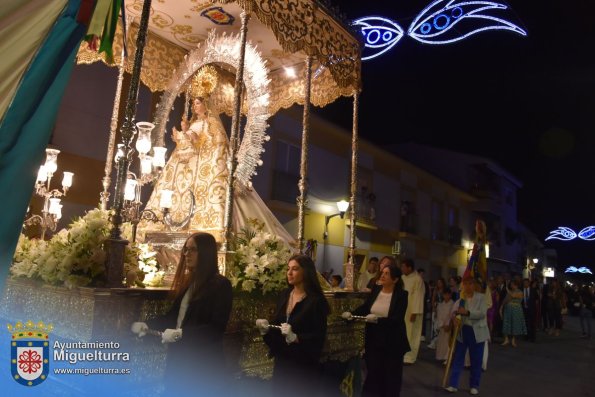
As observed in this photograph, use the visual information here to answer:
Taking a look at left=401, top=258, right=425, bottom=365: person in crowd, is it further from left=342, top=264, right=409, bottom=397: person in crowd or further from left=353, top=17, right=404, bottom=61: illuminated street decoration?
left=353, top=17, right=404, bottom=61: illuminated street decoration

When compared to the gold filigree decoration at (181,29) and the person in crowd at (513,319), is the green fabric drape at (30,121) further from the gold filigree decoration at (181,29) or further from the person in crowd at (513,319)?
the person in crowd at (513,319)

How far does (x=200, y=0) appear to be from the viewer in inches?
223

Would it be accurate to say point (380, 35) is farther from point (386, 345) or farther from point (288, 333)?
point (288, 333)

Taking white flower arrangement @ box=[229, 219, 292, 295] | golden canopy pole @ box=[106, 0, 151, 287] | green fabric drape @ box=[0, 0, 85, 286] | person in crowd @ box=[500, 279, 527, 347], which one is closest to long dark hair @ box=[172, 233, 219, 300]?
golden canopy pole @ box=[106, 0, 151, 287]

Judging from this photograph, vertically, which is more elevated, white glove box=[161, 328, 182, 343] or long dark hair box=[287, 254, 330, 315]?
long dark hair box=[287, 254, 330, 315]

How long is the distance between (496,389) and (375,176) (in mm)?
14420

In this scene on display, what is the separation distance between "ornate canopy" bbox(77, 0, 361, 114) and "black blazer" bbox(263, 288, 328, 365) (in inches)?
116

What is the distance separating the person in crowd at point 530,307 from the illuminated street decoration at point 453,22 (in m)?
10.3

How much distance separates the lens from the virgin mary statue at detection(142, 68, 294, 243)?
217 inches

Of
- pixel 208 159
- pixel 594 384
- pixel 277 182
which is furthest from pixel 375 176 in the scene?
pixel 208 159

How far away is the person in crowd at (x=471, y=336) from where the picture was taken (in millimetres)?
6254

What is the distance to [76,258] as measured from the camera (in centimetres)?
311

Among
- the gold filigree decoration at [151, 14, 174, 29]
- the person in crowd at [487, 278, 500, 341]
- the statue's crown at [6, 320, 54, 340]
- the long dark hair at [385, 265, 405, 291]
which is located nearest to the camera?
the statue's crown at [6, 320, 54, 340]

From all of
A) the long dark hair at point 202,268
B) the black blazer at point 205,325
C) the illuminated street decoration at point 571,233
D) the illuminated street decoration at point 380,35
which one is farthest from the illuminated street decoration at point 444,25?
the illuminated street decoration at point 571,233
